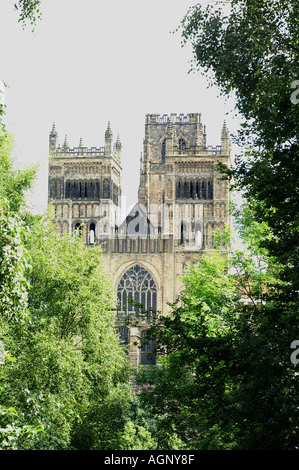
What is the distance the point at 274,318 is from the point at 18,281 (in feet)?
14.8

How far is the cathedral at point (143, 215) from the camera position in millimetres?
59375

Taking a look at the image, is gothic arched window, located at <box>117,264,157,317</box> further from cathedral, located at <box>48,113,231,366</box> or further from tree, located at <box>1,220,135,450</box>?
tree, located at <box>1,220,135,450</box>

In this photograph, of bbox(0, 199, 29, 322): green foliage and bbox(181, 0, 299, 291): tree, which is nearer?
bbox(0, 199, 29, 322): green foliage

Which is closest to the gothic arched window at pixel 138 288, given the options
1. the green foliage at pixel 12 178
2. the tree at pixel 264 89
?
the green foliage at pixel 12 178

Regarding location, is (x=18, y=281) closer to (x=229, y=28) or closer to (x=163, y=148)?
(x=229, y=28)

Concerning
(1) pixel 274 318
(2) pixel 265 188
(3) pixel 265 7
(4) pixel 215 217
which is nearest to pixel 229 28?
(3) pixel 265 7

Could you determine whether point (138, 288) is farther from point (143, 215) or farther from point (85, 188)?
point (85, 188)

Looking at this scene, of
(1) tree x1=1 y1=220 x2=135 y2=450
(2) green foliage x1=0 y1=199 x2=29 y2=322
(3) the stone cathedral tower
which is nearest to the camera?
(2) green foliage x1=0 y1=199 x2=29 y2=322

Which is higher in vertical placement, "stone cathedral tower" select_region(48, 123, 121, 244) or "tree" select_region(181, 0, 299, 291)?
"stone cathedral tower" select_region(48, 123, 121, 244)

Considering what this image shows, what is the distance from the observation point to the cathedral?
59.4 metres

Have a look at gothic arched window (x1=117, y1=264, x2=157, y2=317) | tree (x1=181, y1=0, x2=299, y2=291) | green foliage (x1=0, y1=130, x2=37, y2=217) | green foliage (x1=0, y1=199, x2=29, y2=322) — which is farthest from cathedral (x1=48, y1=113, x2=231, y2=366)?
green foliage (x1=0, y1=199, x2=29, y2=322)

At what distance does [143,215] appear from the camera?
66.1m
